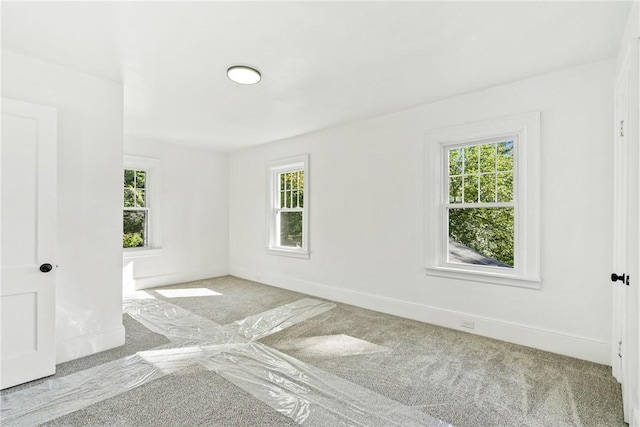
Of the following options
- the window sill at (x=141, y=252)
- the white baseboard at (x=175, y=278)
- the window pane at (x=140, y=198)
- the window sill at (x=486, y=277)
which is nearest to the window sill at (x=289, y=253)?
the white baseboard at (x=175, y=278)

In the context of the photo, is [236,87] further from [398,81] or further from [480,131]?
[480,131]

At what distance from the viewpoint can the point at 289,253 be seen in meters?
5.26

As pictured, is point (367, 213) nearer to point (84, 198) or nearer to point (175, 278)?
point (84, 198)

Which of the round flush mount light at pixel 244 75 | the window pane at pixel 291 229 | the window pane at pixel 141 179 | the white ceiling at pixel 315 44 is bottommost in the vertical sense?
the window pane at pixel 291 229

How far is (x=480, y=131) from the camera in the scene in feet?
10.8

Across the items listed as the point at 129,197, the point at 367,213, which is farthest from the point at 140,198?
the point at 367,213

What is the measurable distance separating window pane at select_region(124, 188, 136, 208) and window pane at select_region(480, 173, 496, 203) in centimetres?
519

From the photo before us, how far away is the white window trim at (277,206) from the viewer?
501cm

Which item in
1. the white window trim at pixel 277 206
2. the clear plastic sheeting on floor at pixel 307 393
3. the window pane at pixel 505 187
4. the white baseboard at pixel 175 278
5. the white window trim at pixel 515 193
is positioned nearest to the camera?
the clear plastic sheeting on floor at pixel 307 393

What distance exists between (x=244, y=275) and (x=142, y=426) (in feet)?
14.0

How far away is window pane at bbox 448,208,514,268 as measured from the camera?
327cm

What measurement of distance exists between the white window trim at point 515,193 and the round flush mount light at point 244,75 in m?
2.01

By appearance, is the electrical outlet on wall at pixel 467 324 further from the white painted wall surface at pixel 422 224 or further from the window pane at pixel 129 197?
the window pane at pixel 129 197

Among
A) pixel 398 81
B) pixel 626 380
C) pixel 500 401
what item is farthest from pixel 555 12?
pixel 500 401
